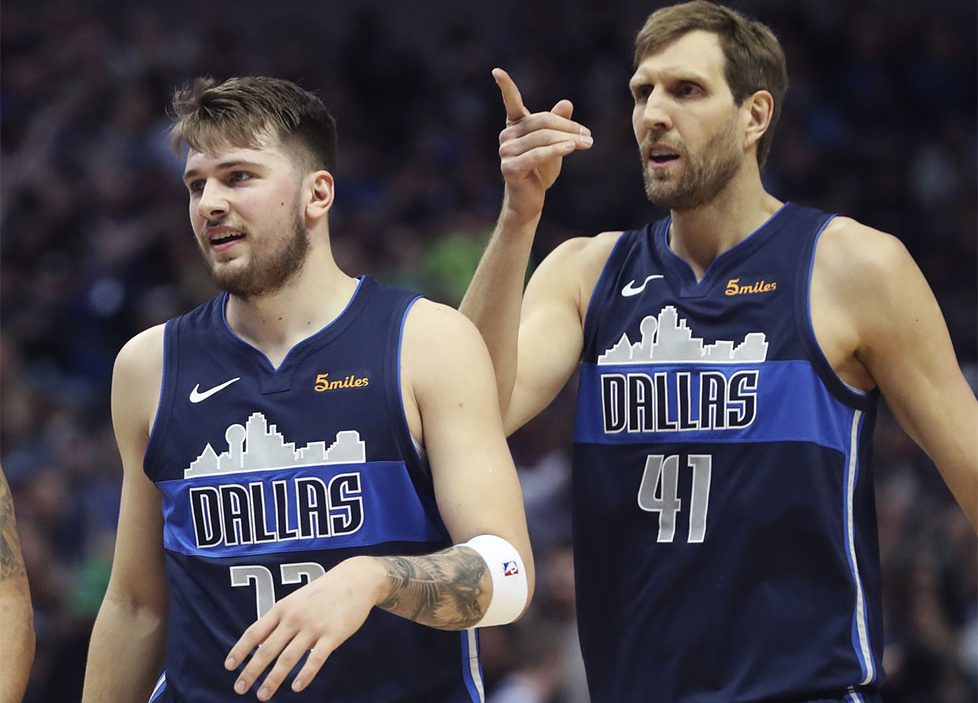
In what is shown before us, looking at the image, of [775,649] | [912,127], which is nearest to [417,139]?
[912,127]

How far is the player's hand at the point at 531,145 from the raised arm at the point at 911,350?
0.91 meters

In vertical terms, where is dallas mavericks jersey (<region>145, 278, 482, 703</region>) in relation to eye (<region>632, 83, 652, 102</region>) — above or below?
below

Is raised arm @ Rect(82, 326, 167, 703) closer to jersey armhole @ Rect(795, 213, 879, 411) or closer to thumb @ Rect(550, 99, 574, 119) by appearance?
thumb @ Rect(550, 99, 574, 119)

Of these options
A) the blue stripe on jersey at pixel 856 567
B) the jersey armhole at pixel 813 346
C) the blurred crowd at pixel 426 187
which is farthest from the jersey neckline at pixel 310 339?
the blurred crowd at pixel 426 187

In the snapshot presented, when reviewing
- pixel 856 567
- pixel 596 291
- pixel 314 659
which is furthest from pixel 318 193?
pixel 856 567

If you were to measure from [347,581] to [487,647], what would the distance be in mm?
5587

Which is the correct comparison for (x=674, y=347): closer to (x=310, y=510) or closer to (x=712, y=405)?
(x=712, y=405)

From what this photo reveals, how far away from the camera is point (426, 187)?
1253cm

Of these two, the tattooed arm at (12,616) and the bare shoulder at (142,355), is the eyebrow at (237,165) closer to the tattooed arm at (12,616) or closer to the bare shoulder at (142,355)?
the bare shoulder at (142,355)

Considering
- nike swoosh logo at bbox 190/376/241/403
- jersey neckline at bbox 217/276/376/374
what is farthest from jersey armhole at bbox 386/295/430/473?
nike swoosh logo at bbox 190/376/241/403

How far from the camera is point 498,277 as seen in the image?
449 centimetres

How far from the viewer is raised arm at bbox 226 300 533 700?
10.3ft

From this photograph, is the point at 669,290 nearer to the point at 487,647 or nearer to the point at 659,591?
the point at 659,591

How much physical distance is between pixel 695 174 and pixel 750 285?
377mm
